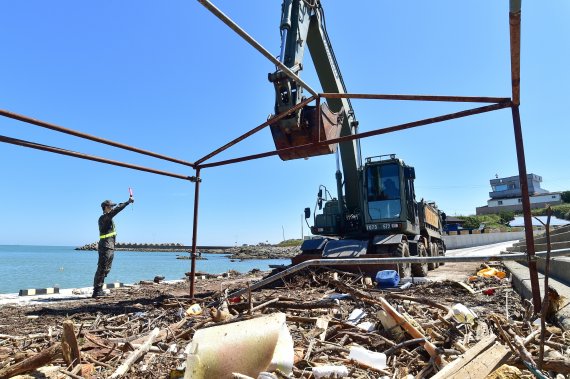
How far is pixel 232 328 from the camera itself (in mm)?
2600

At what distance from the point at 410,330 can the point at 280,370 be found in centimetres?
122

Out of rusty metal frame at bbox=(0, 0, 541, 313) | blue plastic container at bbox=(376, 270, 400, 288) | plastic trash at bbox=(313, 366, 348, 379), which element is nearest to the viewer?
plastic trash at bbox=(313, 366, 348, 379)

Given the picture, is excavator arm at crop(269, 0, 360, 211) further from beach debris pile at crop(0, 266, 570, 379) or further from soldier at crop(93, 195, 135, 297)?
soldier at crop(93, 195, 135, 297)

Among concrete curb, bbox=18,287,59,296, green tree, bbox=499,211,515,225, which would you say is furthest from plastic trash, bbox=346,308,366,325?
green tree, bbox=499,211,515,225

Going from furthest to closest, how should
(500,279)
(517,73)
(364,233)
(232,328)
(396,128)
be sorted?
(364,233) → (500,279) → (396,128) → (517,73) → (232,328)

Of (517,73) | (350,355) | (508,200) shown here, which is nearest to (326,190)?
(517,73)

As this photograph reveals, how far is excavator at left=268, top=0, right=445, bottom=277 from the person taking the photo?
6938mm

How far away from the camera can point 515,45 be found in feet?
10.5

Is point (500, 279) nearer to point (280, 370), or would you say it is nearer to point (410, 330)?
point (410, 330)

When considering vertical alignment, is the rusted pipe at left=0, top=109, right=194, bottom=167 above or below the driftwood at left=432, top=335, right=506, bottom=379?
above

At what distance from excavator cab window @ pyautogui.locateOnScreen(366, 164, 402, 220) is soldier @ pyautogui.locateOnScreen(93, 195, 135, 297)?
671cm

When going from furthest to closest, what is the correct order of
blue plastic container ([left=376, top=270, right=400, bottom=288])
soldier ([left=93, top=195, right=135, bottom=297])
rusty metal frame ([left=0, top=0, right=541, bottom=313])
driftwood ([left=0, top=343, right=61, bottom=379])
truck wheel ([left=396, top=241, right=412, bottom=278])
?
truck wheel ([left=396, top=241, right=412, bottom=278])
soldier ([left=93, top=195, right=135, bottom=297])
blue plastic container ([left=376, top=270, right=400, bottom=288])
rusty metal frame ([left=0, top=0, right=541, bottom=313])
driftwood ([left=0, top=343, right=61, bottom=379])

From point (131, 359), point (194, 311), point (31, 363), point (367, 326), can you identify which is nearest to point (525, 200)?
point (367, 326)

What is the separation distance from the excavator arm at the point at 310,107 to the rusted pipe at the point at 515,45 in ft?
7.92
